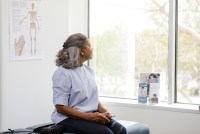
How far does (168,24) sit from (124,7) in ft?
2.03

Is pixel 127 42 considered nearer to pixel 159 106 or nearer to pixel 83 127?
pixel 159 106

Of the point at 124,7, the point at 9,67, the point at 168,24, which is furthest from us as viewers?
the point at 124,7

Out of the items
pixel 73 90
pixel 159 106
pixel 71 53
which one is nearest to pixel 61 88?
pixel 73 90

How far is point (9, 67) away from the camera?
348 cm

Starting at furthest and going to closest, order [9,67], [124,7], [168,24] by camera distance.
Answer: [124,7] < [168,24] < [9,67]

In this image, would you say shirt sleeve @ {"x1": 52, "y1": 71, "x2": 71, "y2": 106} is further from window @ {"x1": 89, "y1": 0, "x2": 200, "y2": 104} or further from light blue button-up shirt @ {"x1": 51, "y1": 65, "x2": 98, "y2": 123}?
window @ {"x1": 89, "y1": 0, "x2": 200, "y2": 104}

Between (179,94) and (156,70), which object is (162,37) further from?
(179,94)

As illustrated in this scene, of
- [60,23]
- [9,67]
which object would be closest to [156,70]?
[60,23]

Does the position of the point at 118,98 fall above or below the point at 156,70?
below

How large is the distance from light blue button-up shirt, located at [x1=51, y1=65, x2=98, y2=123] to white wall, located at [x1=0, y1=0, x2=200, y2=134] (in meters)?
0.76

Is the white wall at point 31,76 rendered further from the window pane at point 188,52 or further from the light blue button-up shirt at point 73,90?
the window pane at point 188,52

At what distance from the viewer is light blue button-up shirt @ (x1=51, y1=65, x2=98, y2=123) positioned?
2.83m

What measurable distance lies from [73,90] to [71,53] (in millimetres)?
292

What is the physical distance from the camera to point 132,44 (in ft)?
13.8
